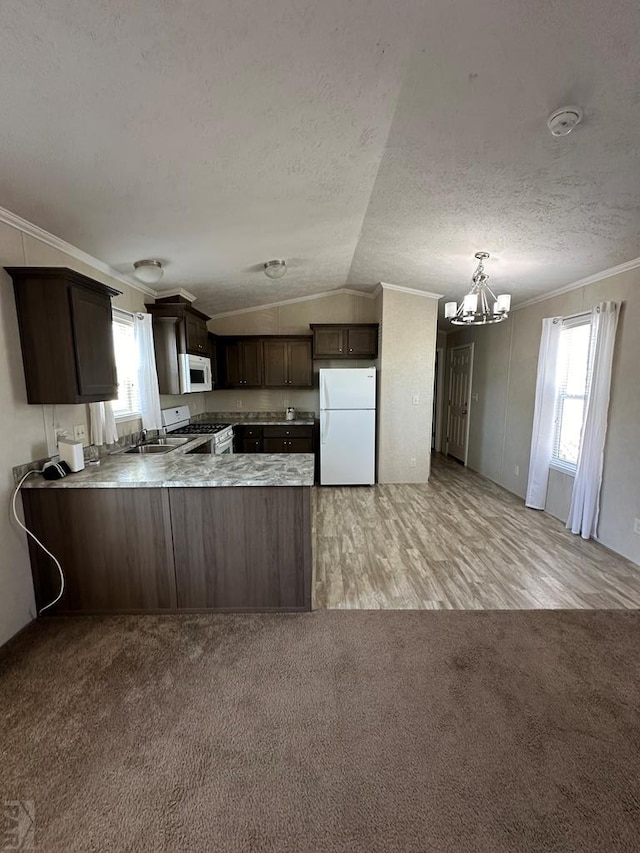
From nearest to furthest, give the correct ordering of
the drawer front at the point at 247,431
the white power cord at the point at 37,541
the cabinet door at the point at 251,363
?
1. the white power cord at the point at 37,541
2. the drawer front at the point at 247,431
3. the cabinet door at the point at 251,363

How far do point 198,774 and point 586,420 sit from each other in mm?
3659

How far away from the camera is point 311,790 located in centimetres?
126

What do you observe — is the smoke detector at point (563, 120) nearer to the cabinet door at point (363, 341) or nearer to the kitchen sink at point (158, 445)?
the kitchen sink at point (158, 445)

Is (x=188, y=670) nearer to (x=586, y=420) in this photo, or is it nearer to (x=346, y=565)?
(x=346, y=565)

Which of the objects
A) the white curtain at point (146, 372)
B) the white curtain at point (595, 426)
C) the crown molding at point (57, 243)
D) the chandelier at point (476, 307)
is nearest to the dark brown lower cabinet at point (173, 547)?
the white curtain at point (146, 372)

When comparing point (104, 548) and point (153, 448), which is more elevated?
point (153, 448)

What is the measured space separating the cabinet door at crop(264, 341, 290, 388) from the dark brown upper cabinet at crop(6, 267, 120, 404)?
288 cm

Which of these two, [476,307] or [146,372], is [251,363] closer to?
[146,372]

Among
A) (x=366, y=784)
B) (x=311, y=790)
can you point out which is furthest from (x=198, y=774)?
(x=366, y=784)

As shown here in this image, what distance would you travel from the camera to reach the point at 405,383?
4648mm

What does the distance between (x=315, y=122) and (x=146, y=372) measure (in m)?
2.44

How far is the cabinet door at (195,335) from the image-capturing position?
3.61 meters

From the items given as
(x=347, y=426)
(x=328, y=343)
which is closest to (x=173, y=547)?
(x=347, y=426)

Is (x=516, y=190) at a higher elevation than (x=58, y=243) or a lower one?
higher
